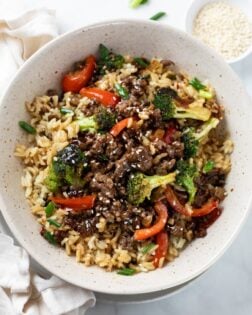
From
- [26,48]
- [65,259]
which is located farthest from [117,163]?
[26,48]

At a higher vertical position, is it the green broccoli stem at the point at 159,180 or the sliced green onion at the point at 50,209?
the green broccoli stem at the point at 159,180

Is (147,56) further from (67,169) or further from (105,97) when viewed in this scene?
(67,169)

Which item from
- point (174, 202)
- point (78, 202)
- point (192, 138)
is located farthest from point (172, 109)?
point (78, 202)

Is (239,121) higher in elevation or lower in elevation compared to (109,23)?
lower

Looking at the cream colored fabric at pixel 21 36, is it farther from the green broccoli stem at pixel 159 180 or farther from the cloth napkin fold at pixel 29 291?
the green broccoli stem at pixel 159 180

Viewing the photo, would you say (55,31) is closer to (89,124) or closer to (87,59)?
(87,59)

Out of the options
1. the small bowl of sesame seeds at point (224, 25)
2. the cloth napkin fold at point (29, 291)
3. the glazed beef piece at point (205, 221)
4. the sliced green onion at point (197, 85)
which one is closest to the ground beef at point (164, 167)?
the glazed beef piece at point (205, 221)

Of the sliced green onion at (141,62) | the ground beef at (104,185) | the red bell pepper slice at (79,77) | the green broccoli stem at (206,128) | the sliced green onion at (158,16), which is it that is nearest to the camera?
the ground beef at (104,185)
